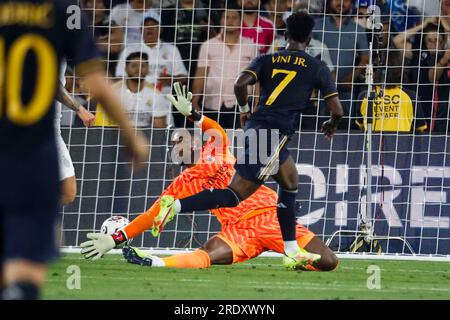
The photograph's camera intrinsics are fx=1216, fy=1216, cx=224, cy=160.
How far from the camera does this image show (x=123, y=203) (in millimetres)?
13719

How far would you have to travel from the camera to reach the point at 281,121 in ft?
34.9

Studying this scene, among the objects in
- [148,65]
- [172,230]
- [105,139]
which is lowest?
[172,230]

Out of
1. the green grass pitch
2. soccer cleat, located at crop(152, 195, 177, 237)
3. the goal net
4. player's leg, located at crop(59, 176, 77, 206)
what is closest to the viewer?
the green grass pitch

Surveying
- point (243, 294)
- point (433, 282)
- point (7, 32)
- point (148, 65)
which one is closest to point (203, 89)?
point (148, 65)

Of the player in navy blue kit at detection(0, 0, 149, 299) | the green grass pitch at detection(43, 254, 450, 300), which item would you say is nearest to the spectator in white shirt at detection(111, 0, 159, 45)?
the green grass pitch at detection(43, 254, 450, 300)

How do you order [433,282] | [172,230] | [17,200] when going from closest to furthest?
[17,200]
[433,282]
[172,230]

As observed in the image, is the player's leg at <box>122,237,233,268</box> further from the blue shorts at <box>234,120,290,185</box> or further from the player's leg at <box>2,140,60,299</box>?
the player's leg at <box>2,140,60,299</box>

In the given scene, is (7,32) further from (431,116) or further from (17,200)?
(431,116)

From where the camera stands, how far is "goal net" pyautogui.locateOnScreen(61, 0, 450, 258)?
541 inches

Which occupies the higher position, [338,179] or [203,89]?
[203,89]

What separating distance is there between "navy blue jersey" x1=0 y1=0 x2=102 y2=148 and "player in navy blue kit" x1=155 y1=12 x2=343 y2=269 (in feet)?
18.3

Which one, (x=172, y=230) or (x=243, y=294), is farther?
(x=172, y=230)

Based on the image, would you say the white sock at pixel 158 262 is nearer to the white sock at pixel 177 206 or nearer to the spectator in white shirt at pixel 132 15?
the white sock at pixel 177 206

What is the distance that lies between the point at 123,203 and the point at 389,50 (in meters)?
3.65
